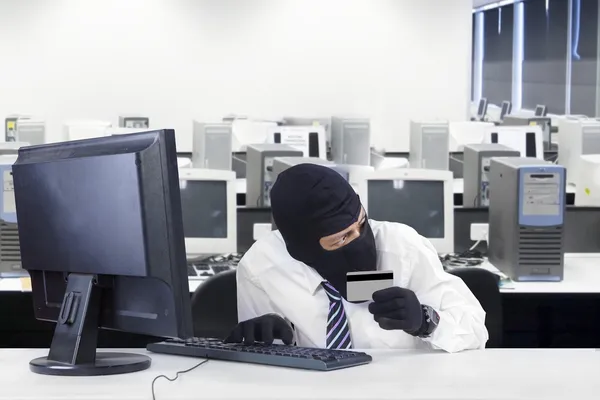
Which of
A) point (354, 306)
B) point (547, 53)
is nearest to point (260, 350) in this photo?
point (354, 306)

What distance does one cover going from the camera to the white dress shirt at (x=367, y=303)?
2701 mm

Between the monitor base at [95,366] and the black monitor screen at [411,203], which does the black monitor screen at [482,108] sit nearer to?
the black monitor screen at [411,203]

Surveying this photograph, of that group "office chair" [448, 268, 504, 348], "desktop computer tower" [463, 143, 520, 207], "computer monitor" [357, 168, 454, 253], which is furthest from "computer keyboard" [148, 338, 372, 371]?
"desktop computer tower" [463, 143, 520, 207]

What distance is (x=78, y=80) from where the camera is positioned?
1086cm

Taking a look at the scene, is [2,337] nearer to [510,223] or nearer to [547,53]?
[510,223]

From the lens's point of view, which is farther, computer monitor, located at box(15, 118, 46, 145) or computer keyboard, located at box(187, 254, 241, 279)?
computer monitor, located at box(15, 118, 46, 145)

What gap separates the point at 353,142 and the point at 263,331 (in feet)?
19.4

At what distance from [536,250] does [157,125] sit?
7036 mm

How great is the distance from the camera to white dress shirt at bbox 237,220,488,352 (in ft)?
8.86

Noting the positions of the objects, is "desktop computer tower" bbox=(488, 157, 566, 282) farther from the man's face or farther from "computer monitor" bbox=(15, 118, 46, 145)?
"computer monitor" bbox=(15, 118, 46, 145)

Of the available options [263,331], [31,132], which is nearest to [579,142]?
[31,132]

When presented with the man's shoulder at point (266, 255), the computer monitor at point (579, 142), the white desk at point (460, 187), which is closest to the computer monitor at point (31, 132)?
the white desk at point (460, 187)

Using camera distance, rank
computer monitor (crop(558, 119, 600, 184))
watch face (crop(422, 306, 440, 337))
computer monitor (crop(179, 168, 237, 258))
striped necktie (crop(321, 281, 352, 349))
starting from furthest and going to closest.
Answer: computer monitor (crop(558, 119, 600, 184)) → computer monitor (crop(179, 168, 237, 258)) → striped necktie (crop(321, 281, 352, 349)) → watch face (crop(422, 306, 440, 337))

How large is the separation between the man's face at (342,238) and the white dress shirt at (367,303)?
0.15 m
